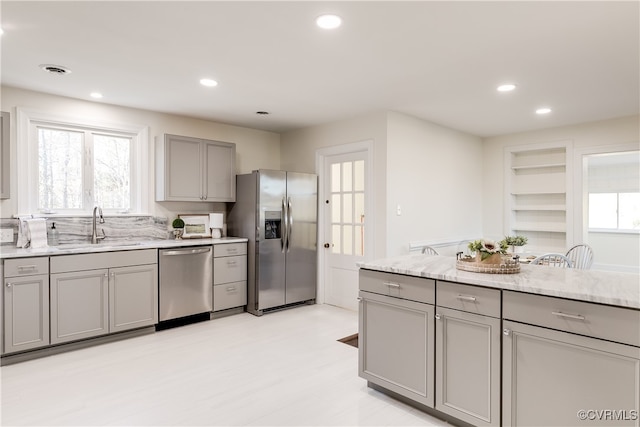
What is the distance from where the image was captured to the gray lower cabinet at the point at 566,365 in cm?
161

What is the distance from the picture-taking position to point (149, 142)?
4398 mm

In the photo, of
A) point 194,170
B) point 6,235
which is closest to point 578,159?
point 194,170

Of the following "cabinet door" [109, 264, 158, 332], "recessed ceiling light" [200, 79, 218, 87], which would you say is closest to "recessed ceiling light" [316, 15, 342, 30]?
"recessed ceiling light" [200, 79, 218, 87]

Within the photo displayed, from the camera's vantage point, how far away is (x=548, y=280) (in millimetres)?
1997

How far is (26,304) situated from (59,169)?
1.48 m

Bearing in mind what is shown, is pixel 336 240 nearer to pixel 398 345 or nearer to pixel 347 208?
pixel 347 208

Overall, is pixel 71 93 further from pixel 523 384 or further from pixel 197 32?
pixel 523 384

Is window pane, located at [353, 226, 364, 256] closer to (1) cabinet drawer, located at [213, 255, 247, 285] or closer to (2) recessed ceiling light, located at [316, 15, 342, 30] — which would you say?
(1) cabinet drawer, located at [213, 255, 247, 285]

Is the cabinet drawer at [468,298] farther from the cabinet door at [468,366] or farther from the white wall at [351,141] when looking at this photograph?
the white wall at [351,141]

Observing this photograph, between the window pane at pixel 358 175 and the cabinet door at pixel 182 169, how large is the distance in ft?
6.33

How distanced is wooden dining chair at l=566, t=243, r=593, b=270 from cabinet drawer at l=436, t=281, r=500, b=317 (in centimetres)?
303

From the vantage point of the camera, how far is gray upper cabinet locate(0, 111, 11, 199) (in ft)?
11.0

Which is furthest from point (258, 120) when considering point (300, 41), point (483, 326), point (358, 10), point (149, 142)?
point (483, 326)

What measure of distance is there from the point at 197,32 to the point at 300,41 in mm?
677
